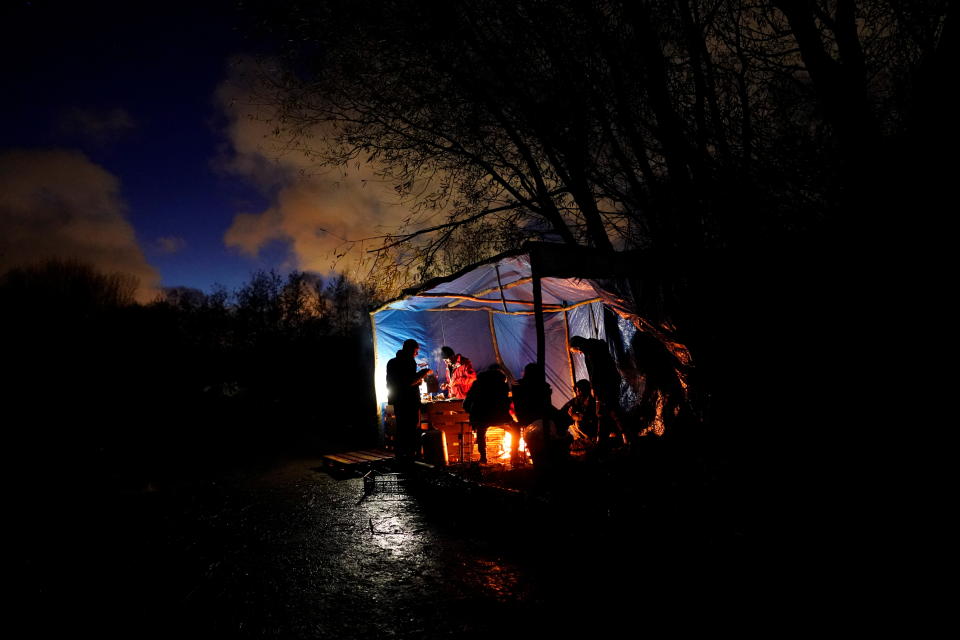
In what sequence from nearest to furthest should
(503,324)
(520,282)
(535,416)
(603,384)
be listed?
(535,416) < (603,384) < (520,282) < (503,324)

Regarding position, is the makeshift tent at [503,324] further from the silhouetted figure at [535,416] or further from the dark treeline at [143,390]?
the dark treeline at [143,390]

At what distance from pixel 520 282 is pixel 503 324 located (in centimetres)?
283

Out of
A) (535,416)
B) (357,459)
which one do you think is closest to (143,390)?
(357,459)

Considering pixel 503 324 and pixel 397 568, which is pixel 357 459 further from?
pixel 503 324

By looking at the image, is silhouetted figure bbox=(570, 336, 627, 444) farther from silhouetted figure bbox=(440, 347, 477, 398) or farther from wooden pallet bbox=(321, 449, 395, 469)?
wooden pallet bbox=(321, 449, 395, 469)

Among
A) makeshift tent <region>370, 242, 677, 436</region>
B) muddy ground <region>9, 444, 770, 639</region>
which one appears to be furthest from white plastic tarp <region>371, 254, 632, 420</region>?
muddy ground <region>9, 444, 770, 639</region>

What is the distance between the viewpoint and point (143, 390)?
1638 centimetres

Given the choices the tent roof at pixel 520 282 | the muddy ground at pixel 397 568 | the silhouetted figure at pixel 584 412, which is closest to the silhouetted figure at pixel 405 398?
the tent roof at pixel 520 282

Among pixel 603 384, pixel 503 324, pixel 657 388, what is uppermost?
pixel 503 324

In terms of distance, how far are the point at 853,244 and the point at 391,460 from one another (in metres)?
7.25

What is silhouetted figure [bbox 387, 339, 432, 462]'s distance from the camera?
8.27 metres

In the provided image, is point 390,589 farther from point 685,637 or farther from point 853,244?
point 853,244

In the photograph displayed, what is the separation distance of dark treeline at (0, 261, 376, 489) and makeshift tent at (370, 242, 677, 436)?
4.46 meters

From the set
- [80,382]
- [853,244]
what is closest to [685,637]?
[853,244]
